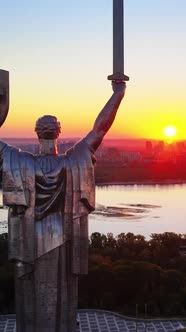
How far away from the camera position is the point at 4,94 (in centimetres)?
443

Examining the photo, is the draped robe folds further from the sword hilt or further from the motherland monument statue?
the sword hilt

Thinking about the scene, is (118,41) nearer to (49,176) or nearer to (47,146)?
(47,146)

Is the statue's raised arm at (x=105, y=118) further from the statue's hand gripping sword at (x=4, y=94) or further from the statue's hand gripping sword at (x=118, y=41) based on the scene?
the statue's hand gripping sword at (x=4, y=94)

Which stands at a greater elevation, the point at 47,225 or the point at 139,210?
the point at 139,210

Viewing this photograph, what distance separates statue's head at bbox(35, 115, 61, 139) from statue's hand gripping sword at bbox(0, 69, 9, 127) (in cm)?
27

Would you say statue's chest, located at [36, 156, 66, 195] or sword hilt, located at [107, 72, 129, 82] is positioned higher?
sword hilt, located at [107, 72, 129, 82]

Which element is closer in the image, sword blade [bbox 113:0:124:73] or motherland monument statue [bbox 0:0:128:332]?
motherland monument statue [bbox 0:0:128:332]

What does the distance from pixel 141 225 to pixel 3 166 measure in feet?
129

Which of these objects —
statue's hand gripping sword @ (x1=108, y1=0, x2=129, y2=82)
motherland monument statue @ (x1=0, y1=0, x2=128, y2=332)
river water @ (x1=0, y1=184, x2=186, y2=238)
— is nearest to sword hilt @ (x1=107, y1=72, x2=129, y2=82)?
statue's hand gripping sword @ (x1=108, y1=0, x2=129, y2=82)

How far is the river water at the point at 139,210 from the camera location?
4156 cm

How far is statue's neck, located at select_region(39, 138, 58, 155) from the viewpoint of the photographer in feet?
14.8

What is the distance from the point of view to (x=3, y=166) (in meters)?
4.39

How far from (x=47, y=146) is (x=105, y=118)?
0.52 meters

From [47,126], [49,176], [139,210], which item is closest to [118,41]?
[47,126]
